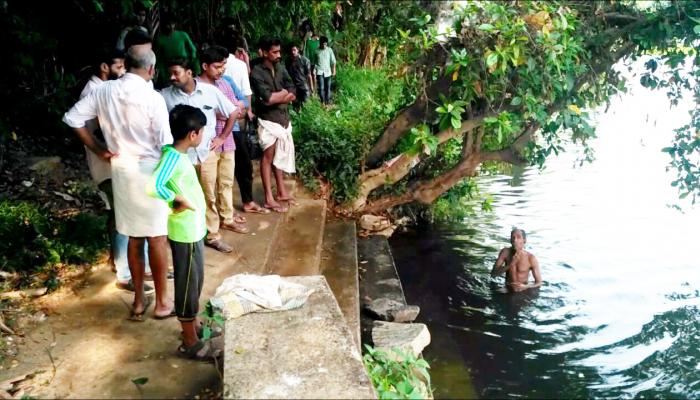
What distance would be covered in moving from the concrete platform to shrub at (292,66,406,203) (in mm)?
4553

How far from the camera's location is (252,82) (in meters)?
6.14

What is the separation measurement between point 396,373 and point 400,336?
1.39 meters

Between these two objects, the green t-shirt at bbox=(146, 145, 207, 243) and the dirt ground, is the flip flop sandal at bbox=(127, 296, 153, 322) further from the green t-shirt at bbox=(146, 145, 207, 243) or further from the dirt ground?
the green t-shirt at bbox=(146, 145, 207, 243)

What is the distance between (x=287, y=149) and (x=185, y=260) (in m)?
3.21

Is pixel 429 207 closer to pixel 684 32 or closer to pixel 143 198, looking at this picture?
pixel 684 32

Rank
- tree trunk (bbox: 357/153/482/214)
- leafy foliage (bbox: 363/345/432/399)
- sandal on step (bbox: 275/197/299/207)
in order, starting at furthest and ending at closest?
tree trunk (bbox: 357/153/482/214) → sandal on step (bbox: 275/197/299/207) → leafy foliage (bbox: 363/345/432/399)

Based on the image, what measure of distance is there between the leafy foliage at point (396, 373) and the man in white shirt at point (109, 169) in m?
1.82

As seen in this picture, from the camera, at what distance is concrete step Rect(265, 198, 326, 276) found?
5.45 meters

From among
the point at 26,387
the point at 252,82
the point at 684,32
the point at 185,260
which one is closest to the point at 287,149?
the point at 252,82

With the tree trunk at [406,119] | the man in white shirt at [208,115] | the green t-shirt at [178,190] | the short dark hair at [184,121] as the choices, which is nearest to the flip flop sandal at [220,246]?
the man in white shirt at [208,115]

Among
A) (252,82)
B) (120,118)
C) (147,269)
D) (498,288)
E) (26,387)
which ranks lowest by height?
(498,288)

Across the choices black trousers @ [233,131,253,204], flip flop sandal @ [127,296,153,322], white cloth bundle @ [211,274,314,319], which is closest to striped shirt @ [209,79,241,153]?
black trousers @ [233,131,253,204]

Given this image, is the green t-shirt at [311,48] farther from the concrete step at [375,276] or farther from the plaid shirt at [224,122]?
the plaid shirt at [224,122]

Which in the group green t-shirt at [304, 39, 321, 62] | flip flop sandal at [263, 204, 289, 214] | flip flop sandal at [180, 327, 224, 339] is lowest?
flip flop sandal at [180, 327, 224, 339]
